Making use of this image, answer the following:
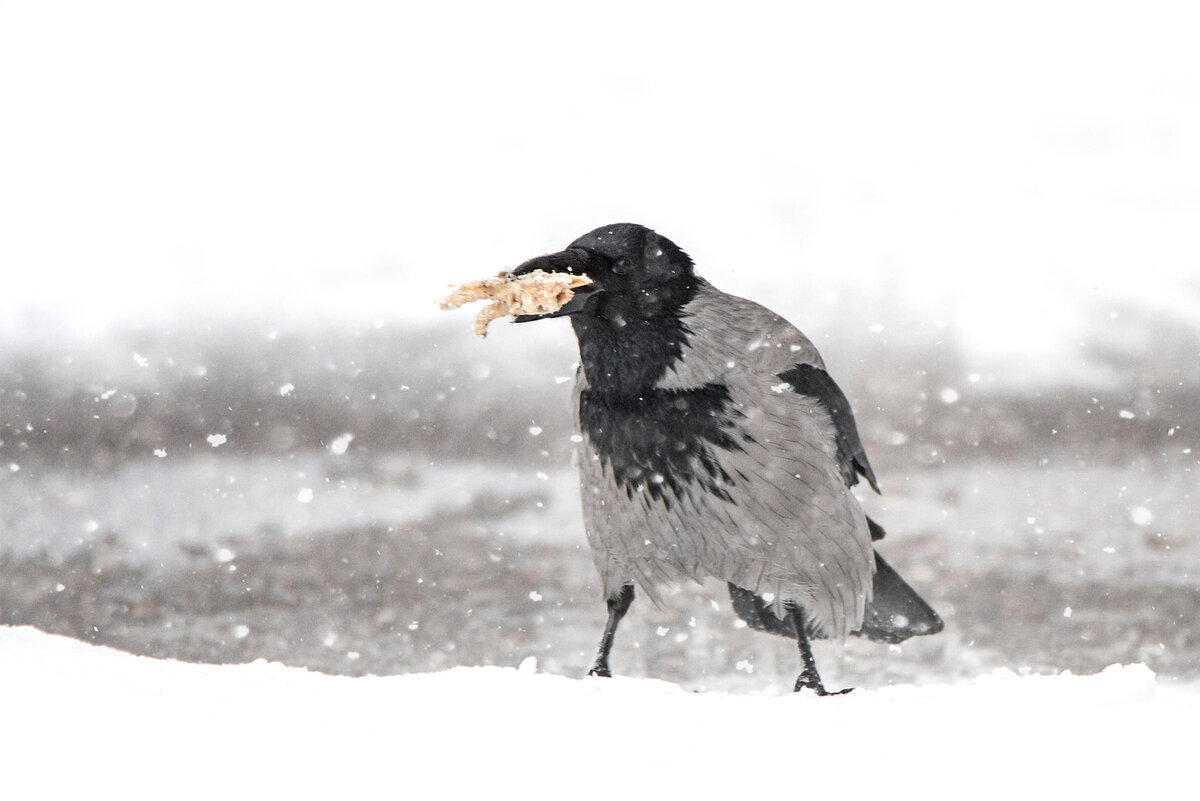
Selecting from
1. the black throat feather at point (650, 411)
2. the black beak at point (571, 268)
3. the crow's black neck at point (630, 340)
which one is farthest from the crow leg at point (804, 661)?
the black beak at point (571, 268)

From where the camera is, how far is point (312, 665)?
721 centimetres

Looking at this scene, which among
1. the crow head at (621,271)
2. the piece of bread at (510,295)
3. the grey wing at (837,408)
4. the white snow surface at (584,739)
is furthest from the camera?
the grey wing at (837,408)

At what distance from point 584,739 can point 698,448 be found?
1.11m

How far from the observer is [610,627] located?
12.0 feet

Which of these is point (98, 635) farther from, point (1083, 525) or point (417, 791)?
point (1083, 525)

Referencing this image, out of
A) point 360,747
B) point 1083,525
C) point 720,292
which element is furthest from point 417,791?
point 1083,525

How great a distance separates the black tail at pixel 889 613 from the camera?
12.9ft

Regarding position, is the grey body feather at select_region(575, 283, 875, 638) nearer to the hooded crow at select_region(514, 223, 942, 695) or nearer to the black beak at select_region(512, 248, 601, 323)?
the hooded crow at select_region(514, 223, 942, 695)

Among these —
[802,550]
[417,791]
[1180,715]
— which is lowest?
[417,791]

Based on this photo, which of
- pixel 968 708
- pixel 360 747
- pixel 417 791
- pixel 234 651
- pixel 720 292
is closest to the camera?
pixel 417 791

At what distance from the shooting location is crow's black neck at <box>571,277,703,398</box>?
11.3ft

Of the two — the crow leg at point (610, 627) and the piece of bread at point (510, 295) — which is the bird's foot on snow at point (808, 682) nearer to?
the crow leg at point (610, 627)

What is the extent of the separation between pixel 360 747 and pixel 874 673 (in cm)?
546

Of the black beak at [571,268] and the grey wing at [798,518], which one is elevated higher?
the black beak at [571,268]
